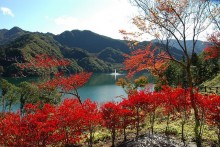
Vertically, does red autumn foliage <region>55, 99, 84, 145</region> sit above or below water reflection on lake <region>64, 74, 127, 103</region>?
above

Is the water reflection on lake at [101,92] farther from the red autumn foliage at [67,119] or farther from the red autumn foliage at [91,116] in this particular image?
the red autumn foliage at [67,119]

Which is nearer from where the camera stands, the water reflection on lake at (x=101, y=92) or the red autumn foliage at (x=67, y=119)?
the red autumn foliage at (x=67, y=119)

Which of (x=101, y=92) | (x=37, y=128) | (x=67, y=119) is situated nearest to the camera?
(x=37, y=128)

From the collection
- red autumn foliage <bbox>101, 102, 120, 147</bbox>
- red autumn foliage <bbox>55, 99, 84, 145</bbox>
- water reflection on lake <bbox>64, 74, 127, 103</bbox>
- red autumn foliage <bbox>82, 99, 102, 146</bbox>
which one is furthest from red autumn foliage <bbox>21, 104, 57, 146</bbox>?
water reflection on lake <bbox>64, 74, 127, 103</bbox>

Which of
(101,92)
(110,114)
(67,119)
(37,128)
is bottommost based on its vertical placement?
(101,92)

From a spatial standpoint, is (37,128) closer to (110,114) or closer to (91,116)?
(91,116)

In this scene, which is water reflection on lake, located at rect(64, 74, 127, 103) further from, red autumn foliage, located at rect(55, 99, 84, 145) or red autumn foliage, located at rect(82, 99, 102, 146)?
red autumn foliage, located at rect(55, 99, 84, 145)

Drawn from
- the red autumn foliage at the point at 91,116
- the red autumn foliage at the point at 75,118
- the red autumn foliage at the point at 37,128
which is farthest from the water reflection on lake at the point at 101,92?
the red autumn foliage at the point at 37,128

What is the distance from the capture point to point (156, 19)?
1311 cm

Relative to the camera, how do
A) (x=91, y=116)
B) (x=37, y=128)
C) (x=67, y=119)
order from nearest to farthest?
(x=37, y=128), (x=67, y=119), (x=91, y=116)

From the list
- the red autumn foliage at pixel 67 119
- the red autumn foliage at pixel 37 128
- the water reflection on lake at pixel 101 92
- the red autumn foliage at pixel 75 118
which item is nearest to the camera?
the red autumn foliage at pixel 37 128

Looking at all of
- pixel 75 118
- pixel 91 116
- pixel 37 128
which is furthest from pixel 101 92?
pixel 37 128

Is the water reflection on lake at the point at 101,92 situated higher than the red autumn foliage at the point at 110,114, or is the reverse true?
the red autumn foliage at the point at 110,114

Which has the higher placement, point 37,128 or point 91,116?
point 91,116
